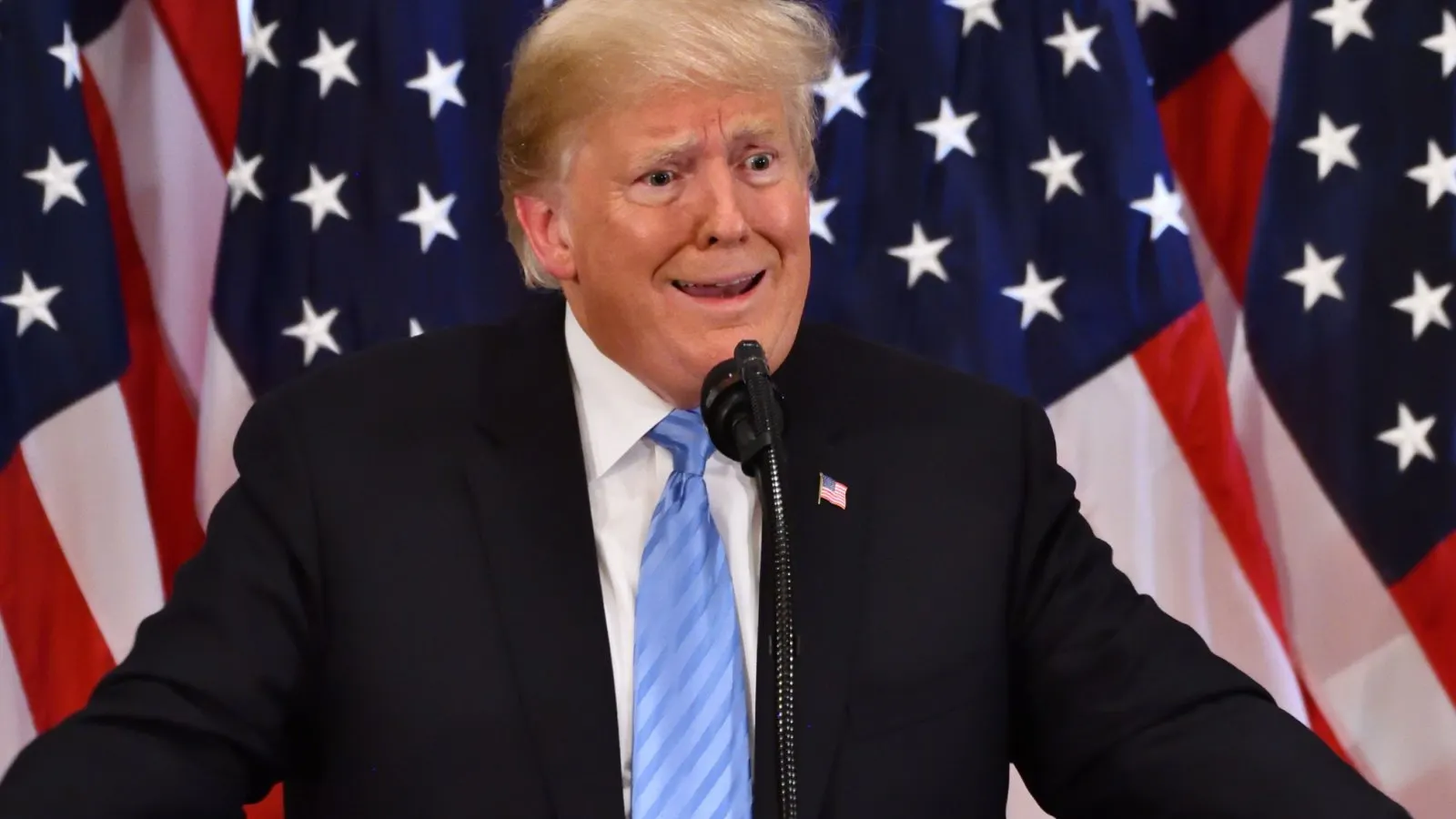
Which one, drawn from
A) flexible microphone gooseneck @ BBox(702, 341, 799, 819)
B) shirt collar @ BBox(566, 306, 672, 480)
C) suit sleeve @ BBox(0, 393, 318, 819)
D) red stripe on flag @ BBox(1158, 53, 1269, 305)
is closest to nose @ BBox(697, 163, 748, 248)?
shirt collar @ BBox(566, 306, 672, 480)

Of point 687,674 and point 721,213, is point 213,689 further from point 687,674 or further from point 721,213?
point 721,213

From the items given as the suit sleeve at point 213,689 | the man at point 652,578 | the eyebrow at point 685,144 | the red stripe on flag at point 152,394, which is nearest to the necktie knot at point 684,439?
the man at point 652,578

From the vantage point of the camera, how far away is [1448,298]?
2504 millimetres

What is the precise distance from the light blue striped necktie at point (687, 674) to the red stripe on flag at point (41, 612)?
1.37 m

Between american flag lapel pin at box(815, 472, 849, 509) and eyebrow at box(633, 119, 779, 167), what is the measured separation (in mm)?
371

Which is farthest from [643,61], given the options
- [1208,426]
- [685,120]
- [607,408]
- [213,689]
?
[1208,426]

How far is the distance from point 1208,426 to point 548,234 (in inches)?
48.5

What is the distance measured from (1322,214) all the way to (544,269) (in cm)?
136

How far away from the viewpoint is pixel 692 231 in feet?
5.50

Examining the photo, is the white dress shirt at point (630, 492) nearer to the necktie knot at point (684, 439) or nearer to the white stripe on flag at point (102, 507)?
the necktie knot at point (684, 439)

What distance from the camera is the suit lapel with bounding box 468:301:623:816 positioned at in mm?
1521

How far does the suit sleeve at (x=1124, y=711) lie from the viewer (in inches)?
56.9

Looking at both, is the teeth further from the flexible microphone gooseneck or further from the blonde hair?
the flexible microphone gooseneck

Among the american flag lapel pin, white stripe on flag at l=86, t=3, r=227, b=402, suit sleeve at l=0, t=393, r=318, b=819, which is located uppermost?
white stripe on flag at l=86, t=3, r=227, b=402
